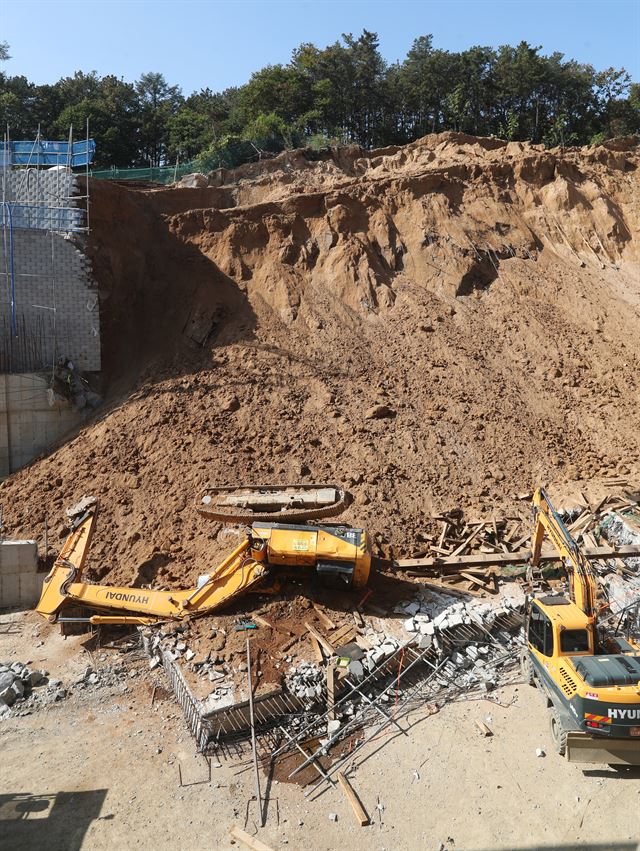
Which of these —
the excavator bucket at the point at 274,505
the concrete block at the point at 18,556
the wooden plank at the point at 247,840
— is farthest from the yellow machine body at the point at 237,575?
the wooden plank at the point at 247,840

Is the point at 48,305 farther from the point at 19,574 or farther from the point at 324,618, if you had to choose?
the point at 324,618

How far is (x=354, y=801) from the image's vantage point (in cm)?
692

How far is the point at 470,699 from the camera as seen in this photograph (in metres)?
8.60

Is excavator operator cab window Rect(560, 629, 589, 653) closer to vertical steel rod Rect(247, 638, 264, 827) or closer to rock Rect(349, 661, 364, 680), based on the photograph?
rock Rect(349, 661, 364, 680)

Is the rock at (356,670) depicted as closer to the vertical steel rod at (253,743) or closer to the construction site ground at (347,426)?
the construction site ground at (347,426)

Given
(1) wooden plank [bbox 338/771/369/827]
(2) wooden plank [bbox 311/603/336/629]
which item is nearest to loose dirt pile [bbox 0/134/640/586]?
(2) wooden plank [bbox 311/603/336/629]

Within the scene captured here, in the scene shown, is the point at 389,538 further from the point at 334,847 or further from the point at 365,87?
the point at 365,87

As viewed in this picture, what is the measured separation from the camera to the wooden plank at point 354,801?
6676 millimetres

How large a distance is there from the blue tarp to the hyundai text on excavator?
1448 centimetres

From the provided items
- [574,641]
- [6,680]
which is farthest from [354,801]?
[6,680]

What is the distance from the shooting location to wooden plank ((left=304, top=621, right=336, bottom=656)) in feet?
29.7

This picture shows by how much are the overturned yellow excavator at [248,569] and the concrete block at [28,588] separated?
2.18 m

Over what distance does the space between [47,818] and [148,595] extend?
3.23m

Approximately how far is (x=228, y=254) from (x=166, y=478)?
7.78m
